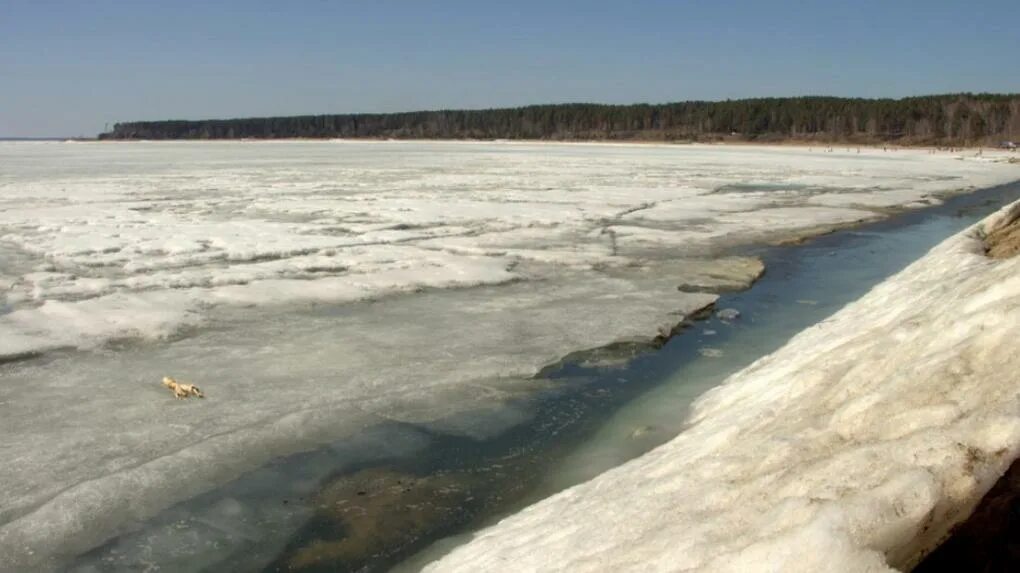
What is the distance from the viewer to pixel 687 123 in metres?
122

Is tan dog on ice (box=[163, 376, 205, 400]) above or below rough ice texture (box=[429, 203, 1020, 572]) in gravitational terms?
below

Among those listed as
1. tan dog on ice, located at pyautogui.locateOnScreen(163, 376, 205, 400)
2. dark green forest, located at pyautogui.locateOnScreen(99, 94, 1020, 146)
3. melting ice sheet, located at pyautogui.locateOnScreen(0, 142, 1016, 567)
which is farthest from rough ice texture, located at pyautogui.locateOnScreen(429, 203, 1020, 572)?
dark green forest, located at pyautogui.locateOnScreen(99, 94, 1020, 146)

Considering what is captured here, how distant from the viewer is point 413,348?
719cm

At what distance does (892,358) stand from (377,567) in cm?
278

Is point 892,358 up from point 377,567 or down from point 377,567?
up

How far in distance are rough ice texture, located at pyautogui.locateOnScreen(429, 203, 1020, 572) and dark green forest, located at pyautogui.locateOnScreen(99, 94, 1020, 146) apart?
89741 mm

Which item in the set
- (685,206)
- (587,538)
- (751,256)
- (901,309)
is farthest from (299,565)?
(685,206)

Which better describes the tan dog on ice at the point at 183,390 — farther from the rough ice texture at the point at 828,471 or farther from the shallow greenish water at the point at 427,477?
the rough ice texture at the point at 828,471

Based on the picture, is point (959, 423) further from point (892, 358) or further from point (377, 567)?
point (377, 567)

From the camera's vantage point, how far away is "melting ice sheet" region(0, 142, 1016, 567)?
4902 millimetres

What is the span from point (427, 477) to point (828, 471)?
2.54m

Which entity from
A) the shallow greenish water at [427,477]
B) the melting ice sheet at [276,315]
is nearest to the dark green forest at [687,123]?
the melting ice sheet at [276,315]

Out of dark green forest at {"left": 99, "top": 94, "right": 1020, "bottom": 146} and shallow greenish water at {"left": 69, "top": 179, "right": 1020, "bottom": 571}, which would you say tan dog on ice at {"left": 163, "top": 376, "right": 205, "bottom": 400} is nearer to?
shallow greenish water at {"left": 69, "top": 179, "right": 1020, "bottom": 571}

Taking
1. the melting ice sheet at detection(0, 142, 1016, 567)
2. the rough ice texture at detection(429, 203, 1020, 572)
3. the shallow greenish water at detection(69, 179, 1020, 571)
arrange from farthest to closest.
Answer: the melting ice sheet at detection(0, 142, 1016, 567) → the shallow greenish water at detection(69, 179, 1020, 571) → the rough ice texture at detection(429, 203, 1020, 572)
